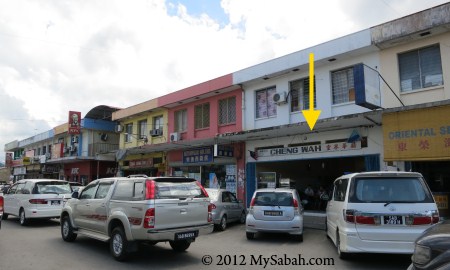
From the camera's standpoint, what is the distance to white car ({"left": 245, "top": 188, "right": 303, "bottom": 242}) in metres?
10.4

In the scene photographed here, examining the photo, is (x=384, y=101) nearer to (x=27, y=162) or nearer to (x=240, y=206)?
(x=240, y=206)

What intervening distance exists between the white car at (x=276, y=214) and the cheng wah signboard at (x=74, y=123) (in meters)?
23.2

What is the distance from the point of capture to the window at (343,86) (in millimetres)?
13941

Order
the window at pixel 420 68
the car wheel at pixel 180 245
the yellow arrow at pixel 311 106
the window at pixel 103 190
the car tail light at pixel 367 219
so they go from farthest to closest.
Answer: the yellow arrow at pixel 311 106 < the window at pixel 420 68 < the window at pixel 103 190 < the car wheel at pixel 180 245 < the car tail light at pixel 367 219

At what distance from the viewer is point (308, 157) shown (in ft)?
49.3

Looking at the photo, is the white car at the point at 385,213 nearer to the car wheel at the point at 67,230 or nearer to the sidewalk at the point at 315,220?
the sidewalk at the point at 315,220

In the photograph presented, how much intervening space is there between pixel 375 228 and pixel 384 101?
7.07 metres

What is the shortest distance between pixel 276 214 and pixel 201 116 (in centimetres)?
1067

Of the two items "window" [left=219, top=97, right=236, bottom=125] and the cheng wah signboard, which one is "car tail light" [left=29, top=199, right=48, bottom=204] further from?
the cheng wah signboard

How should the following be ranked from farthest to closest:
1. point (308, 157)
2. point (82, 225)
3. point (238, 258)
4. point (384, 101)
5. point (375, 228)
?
point (308, 157), point (384, 101), point (82, 225), point (238, 258), point (375, 228)

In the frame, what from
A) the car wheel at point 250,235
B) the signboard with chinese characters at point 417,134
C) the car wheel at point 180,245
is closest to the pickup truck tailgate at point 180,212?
the car wheel at point 180,245

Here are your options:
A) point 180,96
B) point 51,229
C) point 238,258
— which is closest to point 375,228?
point 238,258

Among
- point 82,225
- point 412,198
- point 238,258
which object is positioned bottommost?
point 238,258

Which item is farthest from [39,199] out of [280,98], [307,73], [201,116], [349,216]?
[307,73]
